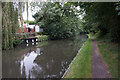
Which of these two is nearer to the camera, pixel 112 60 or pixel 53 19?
pixel 112 60

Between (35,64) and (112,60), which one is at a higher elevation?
(112,60)

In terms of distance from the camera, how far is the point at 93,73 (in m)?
3.62

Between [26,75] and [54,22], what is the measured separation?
15991mm

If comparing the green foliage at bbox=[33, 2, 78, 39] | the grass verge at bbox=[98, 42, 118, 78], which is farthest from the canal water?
the green foliage at bbox=[33, 2, 78, 39]

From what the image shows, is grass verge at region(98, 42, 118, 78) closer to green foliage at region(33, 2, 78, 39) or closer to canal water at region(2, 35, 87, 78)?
canal water at region(2, 35, 87, 78)

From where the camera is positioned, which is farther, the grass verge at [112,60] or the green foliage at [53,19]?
the green foliage at [53,19]

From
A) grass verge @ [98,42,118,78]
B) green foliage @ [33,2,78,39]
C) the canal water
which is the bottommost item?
the canal water

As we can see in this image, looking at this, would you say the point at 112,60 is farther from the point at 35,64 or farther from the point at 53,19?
the point at 53,19

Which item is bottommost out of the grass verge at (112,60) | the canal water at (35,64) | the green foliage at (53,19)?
the canal water at (35,64)

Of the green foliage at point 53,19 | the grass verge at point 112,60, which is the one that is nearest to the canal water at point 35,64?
the grass verge at point 112,60

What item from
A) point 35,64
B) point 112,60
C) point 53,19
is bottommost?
point 35,64

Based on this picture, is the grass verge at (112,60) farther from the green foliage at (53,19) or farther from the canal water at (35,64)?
the green foliage at (53,19)

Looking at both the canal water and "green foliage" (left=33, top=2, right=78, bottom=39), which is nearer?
the canal water

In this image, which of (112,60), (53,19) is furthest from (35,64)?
(53,19)
